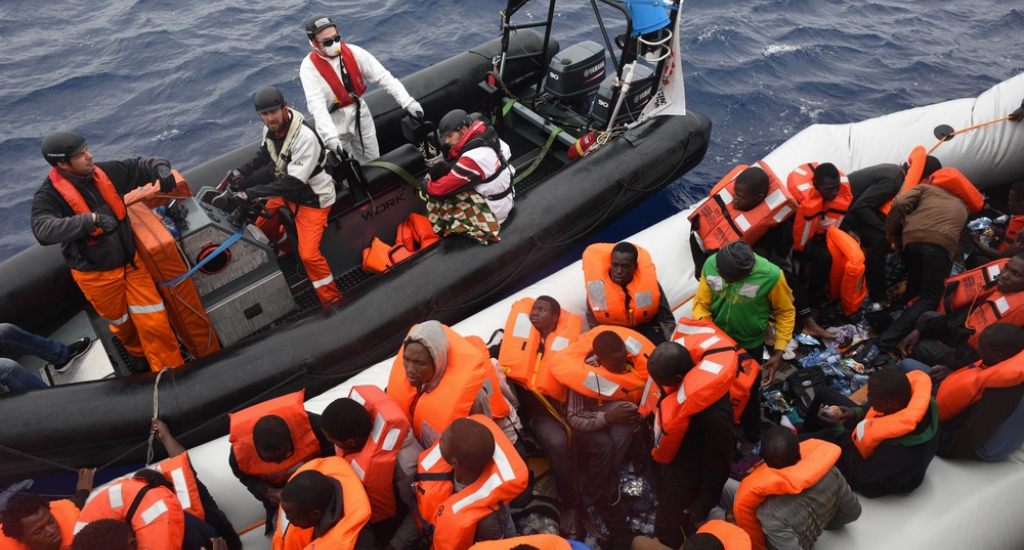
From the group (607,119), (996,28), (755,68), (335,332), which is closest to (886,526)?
(335,332)

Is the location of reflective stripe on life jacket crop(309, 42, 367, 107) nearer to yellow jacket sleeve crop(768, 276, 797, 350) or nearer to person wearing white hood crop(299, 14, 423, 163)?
person wearing white hood crop(299, 14, 423, 163)

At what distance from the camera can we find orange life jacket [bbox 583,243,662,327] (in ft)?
10.3

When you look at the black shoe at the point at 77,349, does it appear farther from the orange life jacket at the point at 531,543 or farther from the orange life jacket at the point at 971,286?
the orange life jacket at the point at 971,286

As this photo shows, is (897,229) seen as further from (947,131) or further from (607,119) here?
(607,119)

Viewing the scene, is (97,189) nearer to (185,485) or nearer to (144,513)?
(185,485)

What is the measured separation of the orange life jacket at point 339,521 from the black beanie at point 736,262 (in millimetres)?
1794

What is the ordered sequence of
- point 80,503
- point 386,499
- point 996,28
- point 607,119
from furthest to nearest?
point 996,28, point 607,119, point 80,503, point 386,499

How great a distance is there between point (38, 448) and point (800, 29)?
9138mm

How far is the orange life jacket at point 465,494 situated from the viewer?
214 centimetres

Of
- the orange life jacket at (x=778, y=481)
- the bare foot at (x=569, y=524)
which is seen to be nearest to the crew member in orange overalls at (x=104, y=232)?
the bare foot at (x=569, y=524)

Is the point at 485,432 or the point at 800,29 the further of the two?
the point at 800,29

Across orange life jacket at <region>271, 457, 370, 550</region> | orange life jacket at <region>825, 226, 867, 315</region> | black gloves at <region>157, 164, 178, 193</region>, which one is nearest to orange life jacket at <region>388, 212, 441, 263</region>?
black gloves at <region>157, 164, 178, 193</region>

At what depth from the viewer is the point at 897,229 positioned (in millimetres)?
3691

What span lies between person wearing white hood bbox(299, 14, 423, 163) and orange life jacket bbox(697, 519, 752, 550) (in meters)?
3.06
